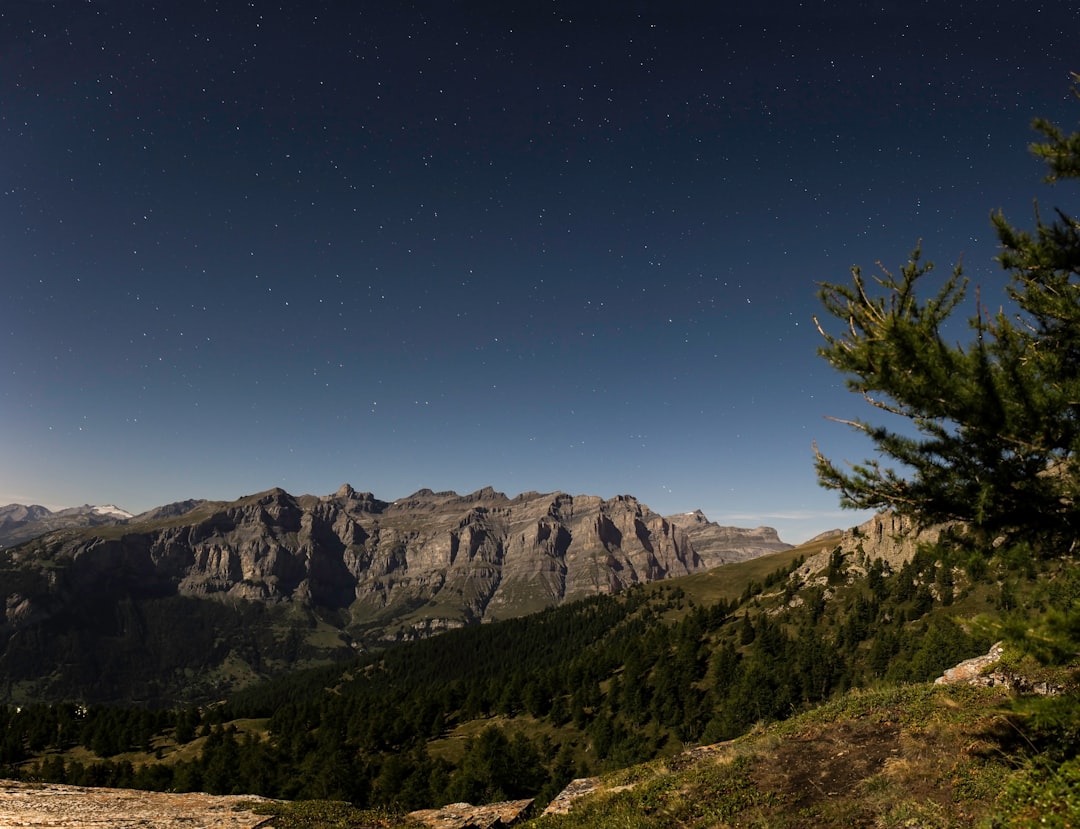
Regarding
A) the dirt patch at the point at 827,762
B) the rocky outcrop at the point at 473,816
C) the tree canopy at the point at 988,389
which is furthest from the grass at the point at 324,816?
the tree canopy at the point at 988,389

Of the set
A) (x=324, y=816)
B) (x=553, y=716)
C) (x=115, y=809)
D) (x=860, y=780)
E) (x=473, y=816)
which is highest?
(x=860, y=780)

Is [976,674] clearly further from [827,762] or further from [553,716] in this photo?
[553,716]

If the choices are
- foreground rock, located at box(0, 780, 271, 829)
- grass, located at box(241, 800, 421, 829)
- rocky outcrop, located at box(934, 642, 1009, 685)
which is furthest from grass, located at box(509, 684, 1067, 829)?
foreground rock, located at box(0, 780, 271, 829)

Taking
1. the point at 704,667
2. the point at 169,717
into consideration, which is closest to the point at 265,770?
the point at 169,717

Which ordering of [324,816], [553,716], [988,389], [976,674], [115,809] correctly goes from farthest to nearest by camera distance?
[553,716]
[976,674]
[115,809]
[324,816]
[988,389]

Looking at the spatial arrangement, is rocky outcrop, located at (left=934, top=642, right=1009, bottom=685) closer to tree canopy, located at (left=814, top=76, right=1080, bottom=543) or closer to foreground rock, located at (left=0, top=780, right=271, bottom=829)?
tree canopy, located at (left=814, top=76, right=1080, bottom=543)

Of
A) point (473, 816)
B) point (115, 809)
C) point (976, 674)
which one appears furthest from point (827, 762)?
point (115, 809)

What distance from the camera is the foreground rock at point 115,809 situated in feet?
51.4

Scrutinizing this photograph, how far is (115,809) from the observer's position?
17.5 metres

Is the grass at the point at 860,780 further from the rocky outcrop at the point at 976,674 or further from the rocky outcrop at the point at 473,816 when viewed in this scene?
the rocky outcrop at the point at 473,816

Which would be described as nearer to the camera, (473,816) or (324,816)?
(324,816)

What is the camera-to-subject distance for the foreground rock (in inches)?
617

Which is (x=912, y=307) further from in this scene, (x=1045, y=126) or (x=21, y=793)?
(x=21, y=793)

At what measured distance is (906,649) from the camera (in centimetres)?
9519
